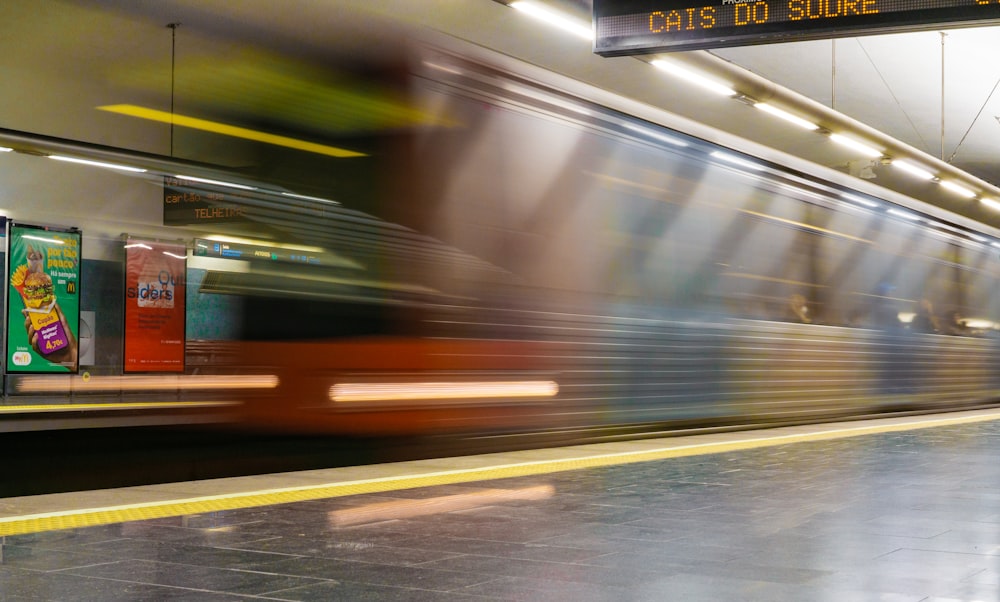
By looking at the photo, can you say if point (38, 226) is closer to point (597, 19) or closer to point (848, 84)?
point (597, 19)

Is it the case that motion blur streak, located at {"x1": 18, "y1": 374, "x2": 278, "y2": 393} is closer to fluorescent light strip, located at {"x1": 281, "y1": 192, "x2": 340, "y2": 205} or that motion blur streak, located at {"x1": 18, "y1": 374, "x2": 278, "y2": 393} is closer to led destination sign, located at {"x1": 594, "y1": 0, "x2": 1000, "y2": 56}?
fluorescent light strip, located at {"x1": 281, "y1": 192, "x2": 340, "y2": 205}

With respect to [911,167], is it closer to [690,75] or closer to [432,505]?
[690,75]

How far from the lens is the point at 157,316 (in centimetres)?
824

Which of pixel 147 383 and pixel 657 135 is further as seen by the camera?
pixel 657 135

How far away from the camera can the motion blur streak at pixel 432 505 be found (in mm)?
4539

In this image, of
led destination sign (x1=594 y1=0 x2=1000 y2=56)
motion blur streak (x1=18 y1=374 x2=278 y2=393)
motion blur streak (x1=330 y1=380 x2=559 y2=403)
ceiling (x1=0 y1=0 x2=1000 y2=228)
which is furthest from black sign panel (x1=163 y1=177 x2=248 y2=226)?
led destination sign (x1=594 y1=0 x2=1000 y2=56)

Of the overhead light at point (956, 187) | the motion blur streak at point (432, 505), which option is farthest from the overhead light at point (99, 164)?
the overhead light at point (956, 187)

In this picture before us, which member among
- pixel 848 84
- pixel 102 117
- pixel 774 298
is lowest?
pixel 774 298

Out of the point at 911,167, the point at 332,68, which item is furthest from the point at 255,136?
the point at 911,167

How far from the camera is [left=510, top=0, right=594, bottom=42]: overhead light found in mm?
7227

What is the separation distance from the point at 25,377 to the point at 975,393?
13707 mm

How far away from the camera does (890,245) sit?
13398 mm

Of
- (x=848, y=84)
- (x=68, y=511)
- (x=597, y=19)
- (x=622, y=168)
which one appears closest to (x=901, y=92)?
(x=848, y=84)

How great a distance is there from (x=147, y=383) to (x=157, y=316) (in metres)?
0.73
